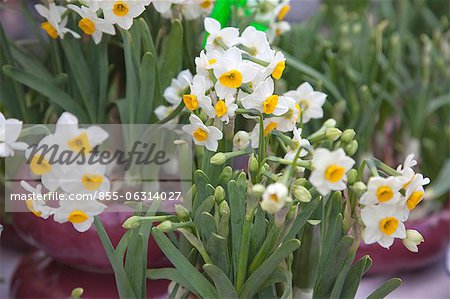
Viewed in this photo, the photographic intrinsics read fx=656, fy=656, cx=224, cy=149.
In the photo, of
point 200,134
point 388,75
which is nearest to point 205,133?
point 200,134

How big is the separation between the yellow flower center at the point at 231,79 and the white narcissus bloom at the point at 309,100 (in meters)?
0.14

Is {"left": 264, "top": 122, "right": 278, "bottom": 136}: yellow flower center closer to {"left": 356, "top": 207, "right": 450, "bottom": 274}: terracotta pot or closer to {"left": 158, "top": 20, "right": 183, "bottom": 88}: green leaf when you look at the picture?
{"left": 158, "top": 20, "right": 183, "bottom": 88}: green leaf

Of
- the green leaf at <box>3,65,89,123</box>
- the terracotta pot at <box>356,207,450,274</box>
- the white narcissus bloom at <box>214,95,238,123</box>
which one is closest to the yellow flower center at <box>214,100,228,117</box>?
the white narcissus bloom at <box>214,95,238,123</box>

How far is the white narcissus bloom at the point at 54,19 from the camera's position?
568 millimetres

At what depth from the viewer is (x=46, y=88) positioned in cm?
62

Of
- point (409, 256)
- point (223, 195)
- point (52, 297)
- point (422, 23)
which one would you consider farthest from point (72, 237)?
point (422, 23)

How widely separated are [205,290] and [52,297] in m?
0.21

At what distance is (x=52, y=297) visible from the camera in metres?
0.64

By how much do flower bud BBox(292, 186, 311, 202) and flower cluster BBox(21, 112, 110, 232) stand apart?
141 mm

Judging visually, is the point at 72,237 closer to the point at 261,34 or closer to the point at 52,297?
the point at 52,297

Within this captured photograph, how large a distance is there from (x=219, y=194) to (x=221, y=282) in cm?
7

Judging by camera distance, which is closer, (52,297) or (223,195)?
(223,195)

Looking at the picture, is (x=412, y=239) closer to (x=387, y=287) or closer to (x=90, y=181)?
(x=387, y=287)

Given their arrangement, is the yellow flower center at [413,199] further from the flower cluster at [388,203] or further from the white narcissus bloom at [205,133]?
the white narcissus bloom at [205,133]
